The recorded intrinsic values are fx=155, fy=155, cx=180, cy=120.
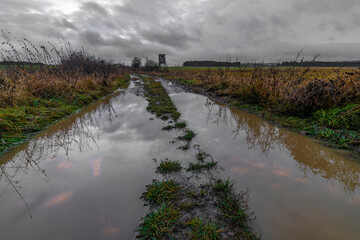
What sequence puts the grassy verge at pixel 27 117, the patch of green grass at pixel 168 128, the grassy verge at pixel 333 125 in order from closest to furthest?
1. the grassy verge at pixel 333 125
2. the grassy verge at pixel 27 117
3. the patch of green grass at pixel 168 128

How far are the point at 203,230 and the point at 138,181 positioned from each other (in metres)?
1.10

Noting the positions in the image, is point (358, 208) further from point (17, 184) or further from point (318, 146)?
point (17, 184)

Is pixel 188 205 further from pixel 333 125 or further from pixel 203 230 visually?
pixel 333 125

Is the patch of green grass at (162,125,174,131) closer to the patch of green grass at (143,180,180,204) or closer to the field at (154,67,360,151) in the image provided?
the patch of green grass at (143,180,180,204)

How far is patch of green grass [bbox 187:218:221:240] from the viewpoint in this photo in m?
1.40

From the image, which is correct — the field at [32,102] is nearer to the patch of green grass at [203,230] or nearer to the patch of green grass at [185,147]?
the patch of green grass at [185,147]

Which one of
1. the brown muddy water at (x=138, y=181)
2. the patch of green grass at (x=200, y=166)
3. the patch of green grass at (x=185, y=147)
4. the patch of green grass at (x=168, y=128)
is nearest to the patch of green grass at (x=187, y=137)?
the brown muddy water at (x=138, y=181)

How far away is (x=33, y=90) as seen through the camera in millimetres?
5992

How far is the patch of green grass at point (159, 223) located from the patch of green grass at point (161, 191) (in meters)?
0.16

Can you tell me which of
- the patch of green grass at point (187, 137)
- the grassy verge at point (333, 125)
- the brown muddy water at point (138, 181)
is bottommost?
the brown muddy water at point (138, 181)

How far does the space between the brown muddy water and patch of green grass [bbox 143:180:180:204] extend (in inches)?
5.3

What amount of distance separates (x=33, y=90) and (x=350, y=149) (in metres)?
9.62

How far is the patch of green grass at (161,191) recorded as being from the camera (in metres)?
1.88

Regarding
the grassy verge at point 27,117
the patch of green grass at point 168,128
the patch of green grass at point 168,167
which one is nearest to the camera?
the patch of green grass at point 168,167
